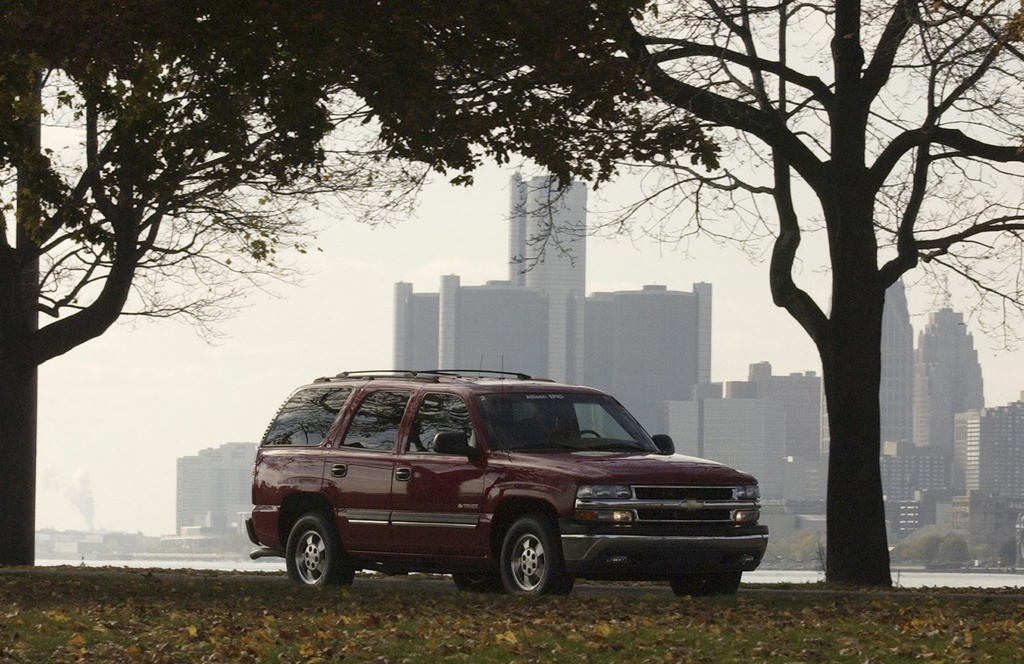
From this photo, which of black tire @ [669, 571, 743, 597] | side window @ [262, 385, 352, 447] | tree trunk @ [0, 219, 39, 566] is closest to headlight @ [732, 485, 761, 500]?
black tire @ [669, 571, 743, 597]

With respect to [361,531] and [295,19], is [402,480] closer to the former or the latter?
[361,531]

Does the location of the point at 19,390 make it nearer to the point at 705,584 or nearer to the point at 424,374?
the point at 424,374

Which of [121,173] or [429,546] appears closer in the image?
[429,546]

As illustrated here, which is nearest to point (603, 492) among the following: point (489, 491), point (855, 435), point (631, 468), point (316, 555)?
point (631, 468)

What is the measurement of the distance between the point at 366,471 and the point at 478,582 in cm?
159

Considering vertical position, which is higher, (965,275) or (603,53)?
(603,53)

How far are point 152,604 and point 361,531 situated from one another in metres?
2.26

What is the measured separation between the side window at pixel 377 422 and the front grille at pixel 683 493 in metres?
2.65

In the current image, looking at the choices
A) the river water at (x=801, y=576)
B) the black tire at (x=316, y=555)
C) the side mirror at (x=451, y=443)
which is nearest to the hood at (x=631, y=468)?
the side mirror at (x=451, y=443)

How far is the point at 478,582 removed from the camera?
17.4 metres

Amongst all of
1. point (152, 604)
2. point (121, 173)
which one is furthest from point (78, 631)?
point (121, 173)

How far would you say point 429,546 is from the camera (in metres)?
16.2

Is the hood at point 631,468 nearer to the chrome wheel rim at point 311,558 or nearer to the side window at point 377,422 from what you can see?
the side window at point 377,422

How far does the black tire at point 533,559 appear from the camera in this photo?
1506 cm
